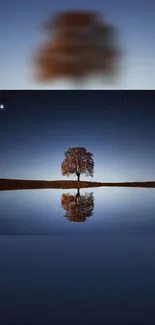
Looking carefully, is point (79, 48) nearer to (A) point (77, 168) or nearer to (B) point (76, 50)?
(B) point (76, 50)

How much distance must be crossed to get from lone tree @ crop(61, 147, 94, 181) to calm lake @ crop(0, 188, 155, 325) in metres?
0.18

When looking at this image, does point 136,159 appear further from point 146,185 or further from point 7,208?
point 7,208

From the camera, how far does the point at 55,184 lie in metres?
4.68

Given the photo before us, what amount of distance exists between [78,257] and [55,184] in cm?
114

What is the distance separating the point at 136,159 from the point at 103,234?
2.41 feet

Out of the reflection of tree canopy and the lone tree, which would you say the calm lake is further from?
the lone tree

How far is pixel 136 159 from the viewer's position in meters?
4.66

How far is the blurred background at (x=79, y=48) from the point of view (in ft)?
14.8

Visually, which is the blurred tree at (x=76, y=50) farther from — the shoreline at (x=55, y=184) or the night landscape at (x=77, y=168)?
the shoreline at (x=55, y=184)

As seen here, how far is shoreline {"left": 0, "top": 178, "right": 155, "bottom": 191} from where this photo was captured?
4664 mm

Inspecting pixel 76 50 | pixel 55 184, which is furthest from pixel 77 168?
pixel 76 50

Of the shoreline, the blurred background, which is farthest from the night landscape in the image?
A: the blurred background

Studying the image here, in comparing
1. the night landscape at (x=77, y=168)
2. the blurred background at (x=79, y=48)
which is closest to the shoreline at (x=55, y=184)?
the night landscape at (x=77, y=168)

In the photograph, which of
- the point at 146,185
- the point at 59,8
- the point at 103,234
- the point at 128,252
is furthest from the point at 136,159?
the point at 59,8
